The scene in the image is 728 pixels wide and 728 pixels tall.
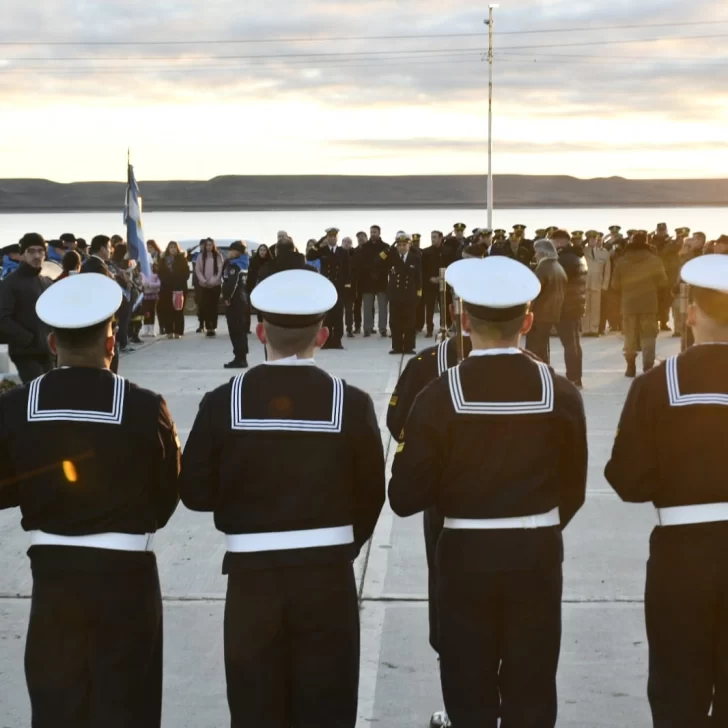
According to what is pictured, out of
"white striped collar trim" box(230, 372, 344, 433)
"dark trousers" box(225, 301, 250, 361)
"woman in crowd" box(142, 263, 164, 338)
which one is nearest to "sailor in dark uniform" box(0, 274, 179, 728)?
"white striped collar trim" box(230, 372, 344, 433)

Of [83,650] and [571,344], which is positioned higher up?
[83,650]

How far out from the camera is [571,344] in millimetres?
12539

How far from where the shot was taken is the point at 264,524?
330 centimetres

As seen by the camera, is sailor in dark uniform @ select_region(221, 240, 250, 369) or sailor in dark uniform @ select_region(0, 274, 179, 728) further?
sailor in dark uniform @ select_region(221, 240, 250, 369)

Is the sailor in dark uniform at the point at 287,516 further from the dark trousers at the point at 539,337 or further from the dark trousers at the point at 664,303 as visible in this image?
the dark trousers at the point at 664,303

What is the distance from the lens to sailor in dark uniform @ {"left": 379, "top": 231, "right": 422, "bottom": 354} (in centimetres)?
1603

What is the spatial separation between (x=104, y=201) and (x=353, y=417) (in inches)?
7654

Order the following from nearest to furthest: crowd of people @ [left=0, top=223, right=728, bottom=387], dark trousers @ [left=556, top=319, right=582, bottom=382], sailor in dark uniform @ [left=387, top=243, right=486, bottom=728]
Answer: sailor in dark uniform @ [left=387, top=243, right=486, bottom=728] → dark trousers @ [left=556, top=319, right=582, bottom=382] → crowd of people @ [left=0, top=223, right=728, bottom=387]

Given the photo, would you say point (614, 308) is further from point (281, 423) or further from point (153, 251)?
point (281, 423)

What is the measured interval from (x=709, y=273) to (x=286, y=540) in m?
1.55

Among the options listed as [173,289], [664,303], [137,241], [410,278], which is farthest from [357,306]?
[664,303]

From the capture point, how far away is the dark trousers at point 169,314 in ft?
60.8

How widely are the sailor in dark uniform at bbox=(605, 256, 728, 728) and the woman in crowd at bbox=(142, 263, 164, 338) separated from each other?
15.6 meters

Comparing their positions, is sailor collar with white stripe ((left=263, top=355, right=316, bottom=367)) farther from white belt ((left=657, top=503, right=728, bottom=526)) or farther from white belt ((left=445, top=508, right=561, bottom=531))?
white belt ((left=657, top=503, right=728, bottom=526))
